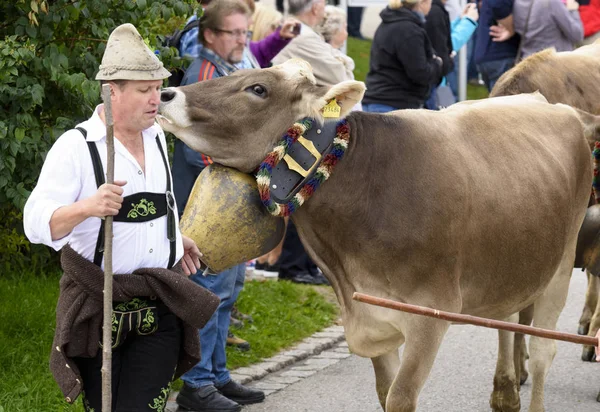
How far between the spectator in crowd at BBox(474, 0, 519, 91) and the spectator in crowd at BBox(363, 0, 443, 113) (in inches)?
51.6

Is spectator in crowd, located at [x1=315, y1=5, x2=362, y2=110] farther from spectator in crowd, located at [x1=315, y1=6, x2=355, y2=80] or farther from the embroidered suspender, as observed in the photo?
the embroidered suspender

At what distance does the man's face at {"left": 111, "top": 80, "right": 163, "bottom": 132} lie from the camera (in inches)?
154

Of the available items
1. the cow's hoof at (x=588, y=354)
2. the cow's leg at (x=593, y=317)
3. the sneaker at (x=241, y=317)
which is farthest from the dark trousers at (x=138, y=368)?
the cow's hoof at (x=588, y=354)

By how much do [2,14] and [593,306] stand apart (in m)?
4.53

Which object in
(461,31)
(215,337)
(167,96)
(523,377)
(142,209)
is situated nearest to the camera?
(142,209)

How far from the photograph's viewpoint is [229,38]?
6168 mm

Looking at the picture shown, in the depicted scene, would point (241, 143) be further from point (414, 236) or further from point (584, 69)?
point (584, 69)

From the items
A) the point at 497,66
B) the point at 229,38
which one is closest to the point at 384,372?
the point at 229,38

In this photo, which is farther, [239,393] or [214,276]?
[239,393]

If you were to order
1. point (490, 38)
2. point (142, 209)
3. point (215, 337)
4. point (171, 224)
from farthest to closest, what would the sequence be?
point (490, 38), point (215, 337), point (171, 224), point (142, 209)

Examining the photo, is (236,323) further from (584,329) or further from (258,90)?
(258,90)

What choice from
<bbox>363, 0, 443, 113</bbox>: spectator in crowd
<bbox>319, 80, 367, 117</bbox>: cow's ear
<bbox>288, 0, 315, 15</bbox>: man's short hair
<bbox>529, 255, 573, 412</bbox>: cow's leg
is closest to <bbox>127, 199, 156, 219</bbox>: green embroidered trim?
<bbox>319, 80, 367, 117</bbox>: cow's ear

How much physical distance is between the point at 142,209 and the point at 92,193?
0.21m

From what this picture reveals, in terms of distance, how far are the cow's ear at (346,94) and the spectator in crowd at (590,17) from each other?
25.3ft
